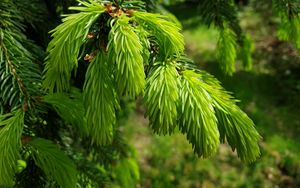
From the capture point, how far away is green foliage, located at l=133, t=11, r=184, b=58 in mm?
820

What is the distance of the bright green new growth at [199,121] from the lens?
0.75 meters

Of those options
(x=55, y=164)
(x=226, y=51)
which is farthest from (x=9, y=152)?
(x=226, y=51)

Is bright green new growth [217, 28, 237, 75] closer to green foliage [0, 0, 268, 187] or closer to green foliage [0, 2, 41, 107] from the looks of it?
green foliage [0, 0, 268, 187]

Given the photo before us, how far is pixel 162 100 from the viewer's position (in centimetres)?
75

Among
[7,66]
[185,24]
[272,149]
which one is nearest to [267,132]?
[272,149]

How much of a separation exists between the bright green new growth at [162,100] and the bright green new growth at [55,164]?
28cm

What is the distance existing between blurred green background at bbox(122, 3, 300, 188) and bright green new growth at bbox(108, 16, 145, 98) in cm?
292

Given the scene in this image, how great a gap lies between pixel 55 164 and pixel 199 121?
1.22 ft

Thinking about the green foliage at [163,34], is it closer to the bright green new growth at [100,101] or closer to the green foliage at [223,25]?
the bright green new growth at [100,101]

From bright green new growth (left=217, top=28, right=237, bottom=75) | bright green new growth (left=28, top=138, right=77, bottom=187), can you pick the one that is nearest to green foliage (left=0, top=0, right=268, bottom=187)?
bright green new growth (left=28, top=138, right=77, bottom=187)

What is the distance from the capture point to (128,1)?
927 millimetres

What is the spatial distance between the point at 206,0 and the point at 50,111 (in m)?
0.68

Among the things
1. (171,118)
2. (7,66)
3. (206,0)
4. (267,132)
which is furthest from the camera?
(267,132)

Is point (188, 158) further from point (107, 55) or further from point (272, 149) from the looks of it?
point (107, 55)
